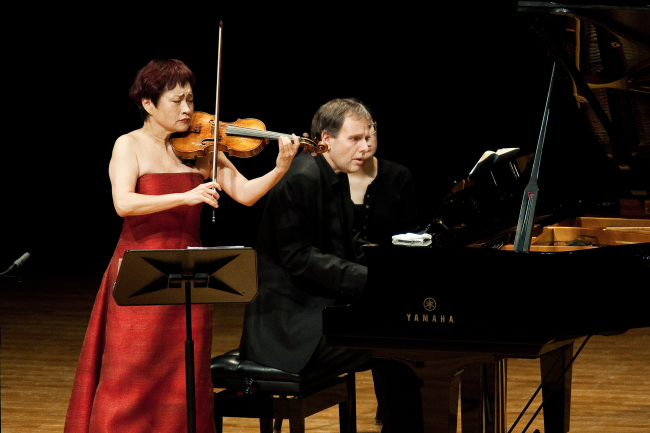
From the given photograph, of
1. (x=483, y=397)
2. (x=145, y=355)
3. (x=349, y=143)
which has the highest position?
(x=349, y=143)

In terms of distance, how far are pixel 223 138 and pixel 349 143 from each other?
0.48m

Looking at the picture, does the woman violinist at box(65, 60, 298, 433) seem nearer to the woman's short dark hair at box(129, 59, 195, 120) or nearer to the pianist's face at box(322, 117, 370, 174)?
the woman's short dark hair at box(129, 59, 195, 120)

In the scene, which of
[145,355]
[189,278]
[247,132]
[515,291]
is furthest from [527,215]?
[145,355]

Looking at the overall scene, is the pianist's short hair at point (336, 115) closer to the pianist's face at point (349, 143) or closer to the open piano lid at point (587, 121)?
the pianist's face at point (349, 143)

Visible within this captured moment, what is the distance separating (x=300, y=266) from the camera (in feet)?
9.10

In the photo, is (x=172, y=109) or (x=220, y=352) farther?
(x=220, y=352)

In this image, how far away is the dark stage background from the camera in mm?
7016

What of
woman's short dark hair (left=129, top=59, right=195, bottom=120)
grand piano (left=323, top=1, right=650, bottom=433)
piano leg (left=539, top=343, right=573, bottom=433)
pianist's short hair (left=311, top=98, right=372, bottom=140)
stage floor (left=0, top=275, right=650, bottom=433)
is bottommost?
stage floor (left=0, top=275, right=650, bottom=433)

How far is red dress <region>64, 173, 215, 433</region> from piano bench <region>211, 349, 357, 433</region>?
0.09 metres

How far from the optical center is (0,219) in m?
8.88

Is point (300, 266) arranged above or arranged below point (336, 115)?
below

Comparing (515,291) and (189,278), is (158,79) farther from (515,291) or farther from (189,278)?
(515,291)

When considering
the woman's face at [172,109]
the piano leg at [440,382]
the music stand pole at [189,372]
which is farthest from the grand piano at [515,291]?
the woman's face at [172,109]

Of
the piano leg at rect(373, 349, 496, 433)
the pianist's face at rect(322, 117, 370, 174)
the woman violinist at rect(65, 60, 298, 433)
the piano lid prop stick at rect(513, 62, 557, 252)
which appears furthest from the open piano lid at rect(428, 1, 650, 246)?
the woman violinist at rect(65, 60, 298, 433)
